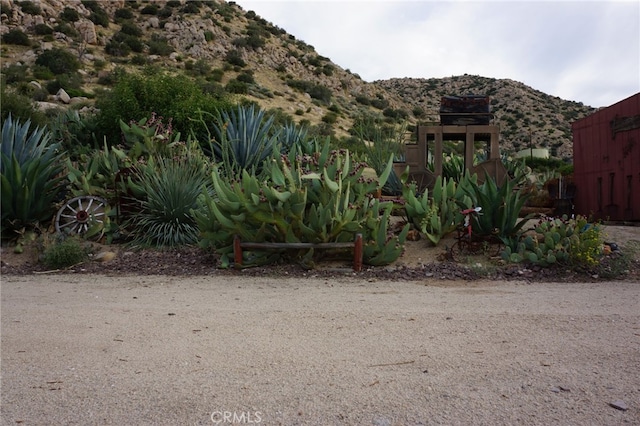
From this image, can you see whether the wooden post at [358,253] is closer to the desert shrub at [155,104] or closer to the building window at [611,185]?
the building window at [611,185]

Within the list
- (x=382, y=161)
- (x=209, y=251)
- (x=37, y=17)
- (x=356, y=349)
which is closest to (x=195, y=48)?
(x=37, y=17)

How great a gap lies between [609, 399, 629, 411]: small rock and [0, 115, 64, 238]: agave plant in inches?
361

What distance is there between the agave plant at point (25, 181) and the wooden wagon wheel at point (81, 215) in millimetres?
512

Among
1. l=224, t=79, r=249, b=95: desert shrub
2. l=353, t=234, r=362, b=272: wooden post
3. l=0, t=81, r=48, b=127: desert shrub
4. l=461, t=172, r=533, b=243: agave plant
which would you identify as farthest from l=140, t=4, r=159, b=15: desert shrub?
l=353, t=234, r=362, b=272: wooden post

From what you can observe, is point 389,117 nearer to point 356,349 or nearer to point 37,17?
point 37,17

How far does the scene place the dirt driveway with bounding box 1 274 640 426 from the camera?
258 centimetres

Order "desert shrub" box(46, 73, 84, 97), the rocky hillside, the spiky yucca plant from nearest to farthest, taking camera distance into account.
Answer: the spiky yucca plant
"desert shrub" box(46, 73, 84, 97)
the rocky hillside

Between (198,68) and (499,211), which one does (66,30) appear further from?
(499,211)

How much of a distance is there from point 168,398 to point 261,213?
4.29 meters

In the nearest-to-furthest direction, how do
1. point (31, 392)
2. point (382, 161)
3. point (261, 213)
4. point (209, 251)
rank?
point (31, 392) → point (261, 213) → point (209, 251) → point (382, 161)

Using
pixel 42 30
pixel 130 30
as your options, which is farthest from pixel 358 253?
pixel 130 30

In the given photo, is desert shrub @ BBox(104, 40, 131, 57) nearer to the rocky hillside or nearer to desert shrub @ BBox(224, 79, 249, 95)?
the rocky hillside

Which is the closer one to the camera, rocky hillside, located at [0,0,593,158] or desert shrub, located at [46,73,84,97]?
desert shrub, located at [46,73,84,97]

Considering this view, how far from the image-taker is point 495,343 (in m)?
3.56
